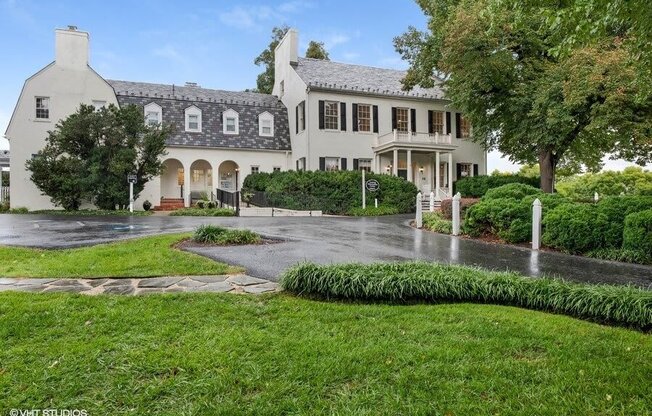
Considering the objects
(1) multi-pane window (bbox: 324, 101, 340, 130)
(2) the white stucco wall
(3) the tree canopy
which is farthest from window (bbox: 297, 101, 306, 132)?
(3) the tree canopy

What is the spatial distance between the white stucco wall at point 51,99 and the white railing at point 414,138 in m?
15.1

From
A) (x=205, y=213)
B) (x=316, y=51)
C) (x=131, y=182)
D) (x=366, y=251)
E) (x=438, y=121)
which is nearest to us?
(x=366, y=251)

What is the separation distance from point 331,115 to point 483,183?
9.22m

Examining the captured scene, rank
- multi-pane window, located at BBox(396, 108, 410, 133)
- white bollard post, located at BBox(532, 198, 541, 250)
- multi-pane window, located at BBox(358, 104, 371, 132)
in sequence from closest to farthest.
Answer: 1. white bollard post, located at BBox(532, 198, 541, 250)
2. multi-pane window, located at BBox(358, 104, 371, 132)
3. multi-pane window, located at BBox(396, 108, 410, 133)

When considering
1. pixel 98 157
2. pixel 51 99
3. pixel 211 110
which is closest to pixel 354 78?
pixel 211 110

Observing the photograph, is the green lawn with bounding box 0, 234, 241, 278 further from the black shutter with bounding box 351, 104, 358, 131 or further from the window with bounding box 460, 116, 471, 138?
the window with bounding box 460, 116, 471, 138

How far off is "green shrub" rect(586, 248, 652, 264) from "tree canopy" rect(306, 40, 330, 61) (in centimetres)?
2769

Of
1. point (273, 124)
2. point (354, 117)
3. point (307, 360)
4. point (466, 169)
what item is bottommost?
point (307, 360)

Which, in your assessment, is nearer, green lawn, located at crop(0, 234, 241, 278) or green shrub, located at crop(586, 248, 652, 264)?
green lawn, located at crop(0, 234, 241, 278)

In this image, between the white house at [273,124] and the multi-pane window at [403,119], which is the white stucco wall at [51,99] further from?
the multi-pane window at [403,119]

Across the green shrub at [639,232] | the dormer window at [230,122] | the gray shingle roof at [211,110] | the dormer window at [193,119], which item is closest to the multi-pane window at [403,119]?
the gray shingle roof at [211,110]

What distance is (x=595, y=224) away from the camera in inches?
320

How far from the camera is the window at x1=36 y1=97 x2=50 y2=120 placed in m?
21.5

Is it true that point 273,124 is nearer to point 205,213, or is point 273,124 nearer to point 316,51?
point 205,213
